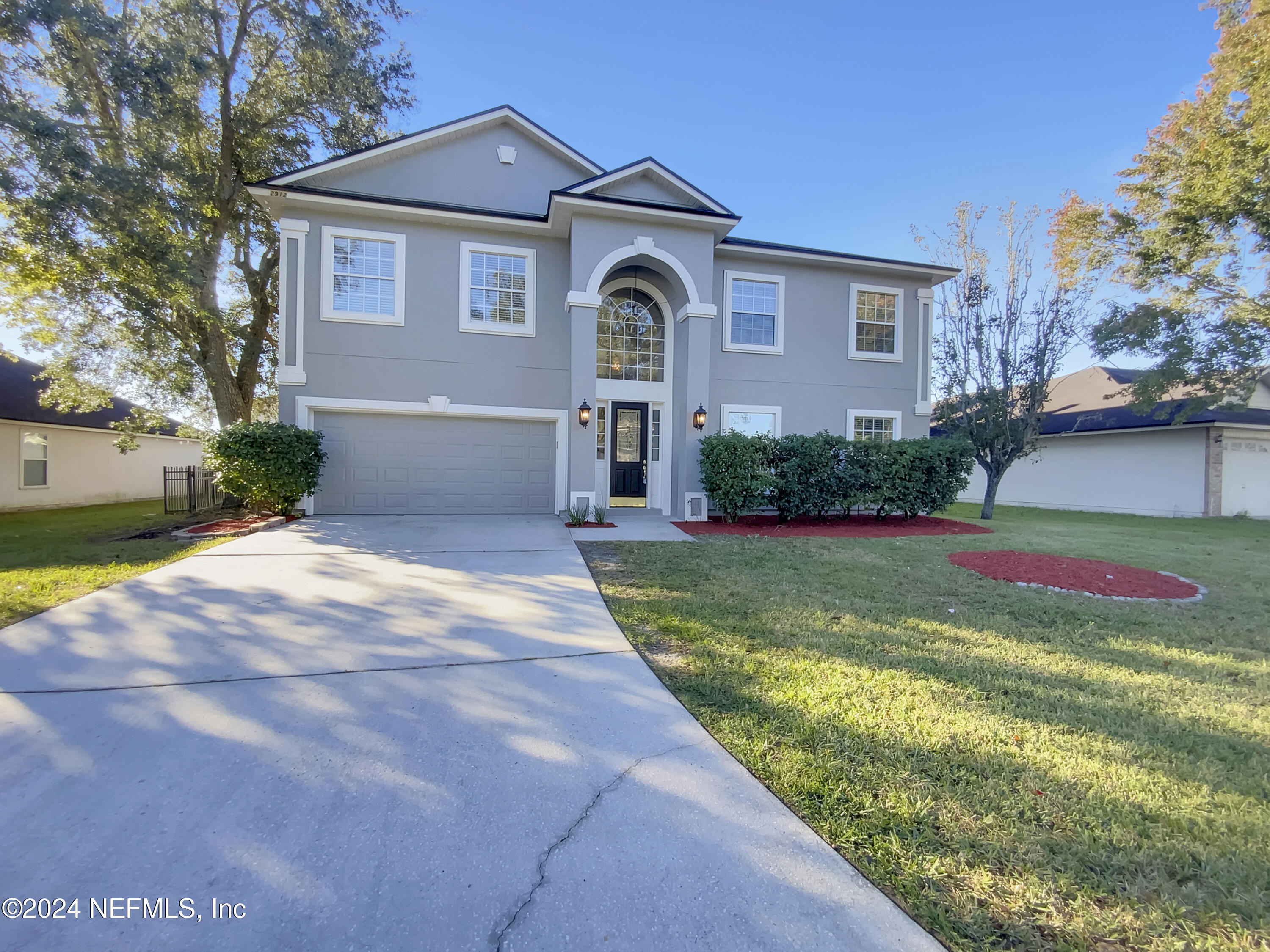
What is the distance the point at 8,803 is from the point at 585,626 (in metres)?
2.98

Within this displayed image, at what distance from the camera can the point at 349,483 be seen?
10.1m

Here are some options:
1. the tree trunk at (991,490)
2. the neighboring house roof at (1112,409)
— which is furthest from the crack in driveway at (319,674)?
the neighboring house roof at (1112,409)

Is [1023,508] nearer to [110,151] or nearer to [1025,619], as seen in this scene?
[1025,619]

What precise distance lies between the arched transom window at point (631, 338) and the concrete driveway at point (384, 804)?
8.04 metres

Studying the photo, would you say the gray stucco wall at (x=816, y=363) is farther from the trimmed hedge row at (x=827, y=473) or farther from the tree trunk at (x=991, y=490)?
the tree trunk at (x=991, y=490)

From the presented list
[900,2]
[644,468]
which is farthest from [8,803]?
[900,2]

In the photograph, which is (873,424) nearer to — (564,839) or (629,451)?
(629,451)

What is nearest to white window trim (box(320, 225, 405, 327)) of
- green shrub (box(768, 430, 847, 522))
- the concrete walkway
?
the concrete walkway

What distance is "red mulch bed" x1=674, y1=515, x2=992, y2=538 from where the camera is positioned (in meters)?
9.13

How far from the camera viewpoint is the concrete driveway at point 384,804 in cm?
160

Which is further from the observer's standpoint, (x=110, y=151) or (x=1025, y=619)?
(x=110, y=151)

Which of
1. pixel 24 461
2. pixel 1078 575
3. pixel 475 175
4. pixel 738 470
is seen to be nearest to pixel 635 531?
pixel 738 470

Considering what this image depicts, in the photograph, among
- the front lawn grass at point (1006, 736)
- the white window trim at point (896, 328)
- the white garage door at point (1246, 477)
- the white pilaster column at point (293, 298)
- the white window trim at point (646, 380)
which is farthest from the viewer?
the white garage door at point (1246, 477)

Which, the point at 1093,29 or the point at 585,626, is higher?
the point at 1093,29
